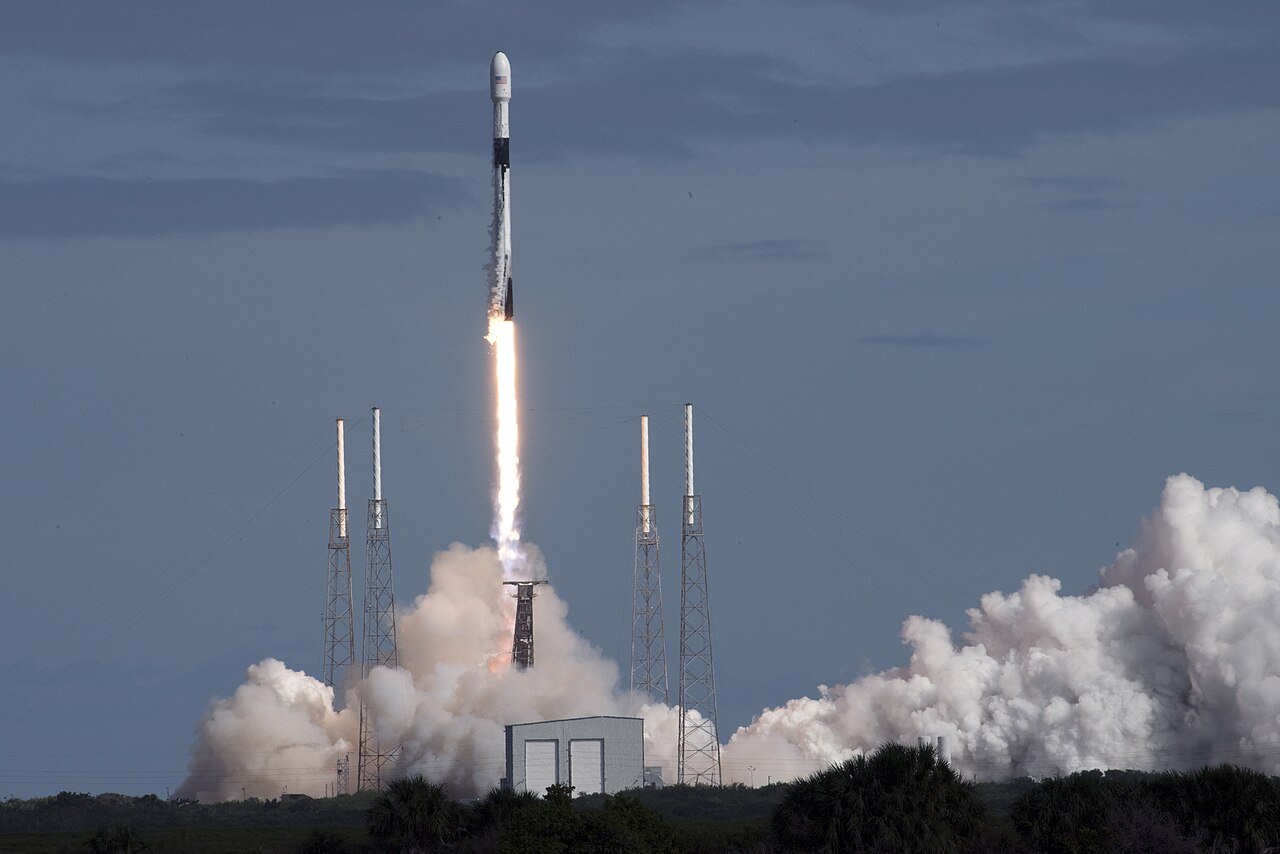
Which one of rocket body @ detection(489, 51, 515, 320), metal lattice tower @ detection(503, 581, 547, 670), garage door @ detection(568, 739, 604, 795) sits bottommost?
garage door @ detection(568, 739, 604, 795)

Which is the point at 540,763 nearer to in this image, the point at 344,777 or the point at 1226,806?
the point at 344,777

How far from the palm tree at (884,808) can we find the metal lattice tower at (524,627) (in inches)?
1474

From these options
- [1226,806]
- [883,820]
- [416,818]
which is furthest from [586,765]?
[1226,806]

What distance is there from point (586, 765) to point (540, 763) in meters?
1.66

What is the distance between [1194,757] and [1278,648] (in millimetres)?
5232

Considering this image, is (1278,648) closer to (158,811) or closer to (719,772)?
(719,772)

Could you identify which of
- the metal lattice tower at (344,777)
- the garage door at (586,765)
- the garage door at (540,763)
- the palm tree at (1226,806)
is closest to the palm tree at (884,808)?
the palm tree at (1226,806)

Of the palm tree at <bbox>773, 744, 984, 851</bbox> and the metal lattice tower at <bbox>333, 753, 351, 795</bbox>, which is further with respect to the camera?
the metal lattice tower at <bbox>333, 753, 351, 795</bbox>

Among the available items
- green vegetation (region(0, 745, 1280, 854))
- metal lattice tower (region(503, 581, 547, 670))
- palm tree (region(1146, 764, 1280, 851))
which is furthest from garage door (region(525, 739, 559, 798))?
palm tree (region(1146, 764, 1280, 851))

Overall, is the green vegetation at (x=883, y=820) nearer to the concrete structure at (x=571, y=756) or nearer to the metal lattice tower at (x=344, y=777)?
the concrete structure at (x=571, y=756)

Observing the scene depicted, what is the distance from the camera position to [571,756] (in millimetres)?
97500

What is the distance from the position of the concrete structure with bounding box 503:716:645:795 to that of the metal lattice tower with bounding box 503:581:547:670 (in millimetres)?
6395

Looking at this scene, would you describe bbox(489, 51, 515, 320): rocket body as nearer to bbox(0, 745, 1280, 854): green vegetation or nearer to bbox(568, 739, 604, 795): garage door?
bbox(568, 739, 604, 795): garage door

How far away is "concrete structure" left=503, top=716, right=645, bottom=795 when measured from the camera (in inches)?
3824
